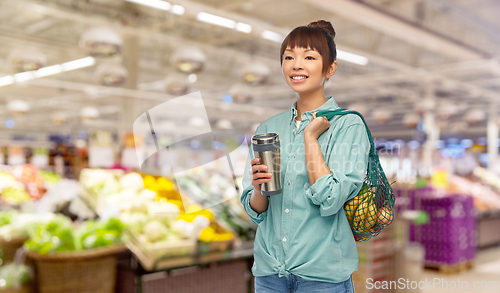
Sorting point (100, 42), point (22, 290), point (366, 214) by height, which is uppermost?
point (100, 42)

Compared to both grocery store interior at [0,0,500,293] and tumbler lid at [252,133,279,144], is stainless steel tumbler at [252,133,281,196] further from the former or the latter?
grocery store interior at [0,0,500,293]

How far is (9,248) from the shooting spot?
11.2 feet

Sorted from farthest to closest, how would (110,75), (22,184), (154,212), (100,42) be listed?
(110,75)
(22,184)
(100,42)
(154,212)

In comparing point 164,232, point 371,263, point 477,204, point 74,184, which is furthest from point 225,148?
point 477,204

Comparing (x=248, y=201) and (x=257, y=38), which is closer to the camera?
(x=248, y=201)

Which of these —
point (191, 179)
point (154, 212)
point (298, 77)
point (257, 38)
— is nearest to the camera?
point (298, 77)

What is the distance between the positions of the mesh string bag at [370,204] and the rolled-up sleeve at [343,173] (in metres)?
0.04

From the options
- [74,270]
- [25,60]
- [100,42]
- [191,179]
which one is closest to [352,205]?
[74,270]

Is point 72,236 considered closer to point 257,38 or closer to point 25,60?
point 25,60

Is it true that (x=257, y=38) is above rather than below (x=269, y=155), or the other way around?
above

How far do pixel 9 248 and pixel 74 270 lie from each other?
1.02 metres

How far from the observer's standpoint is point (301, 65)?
45.9 inches

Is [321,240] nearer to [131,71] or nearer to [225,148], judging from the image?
[225,148]

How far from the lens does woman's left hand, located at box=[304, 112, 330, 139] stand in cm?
111
